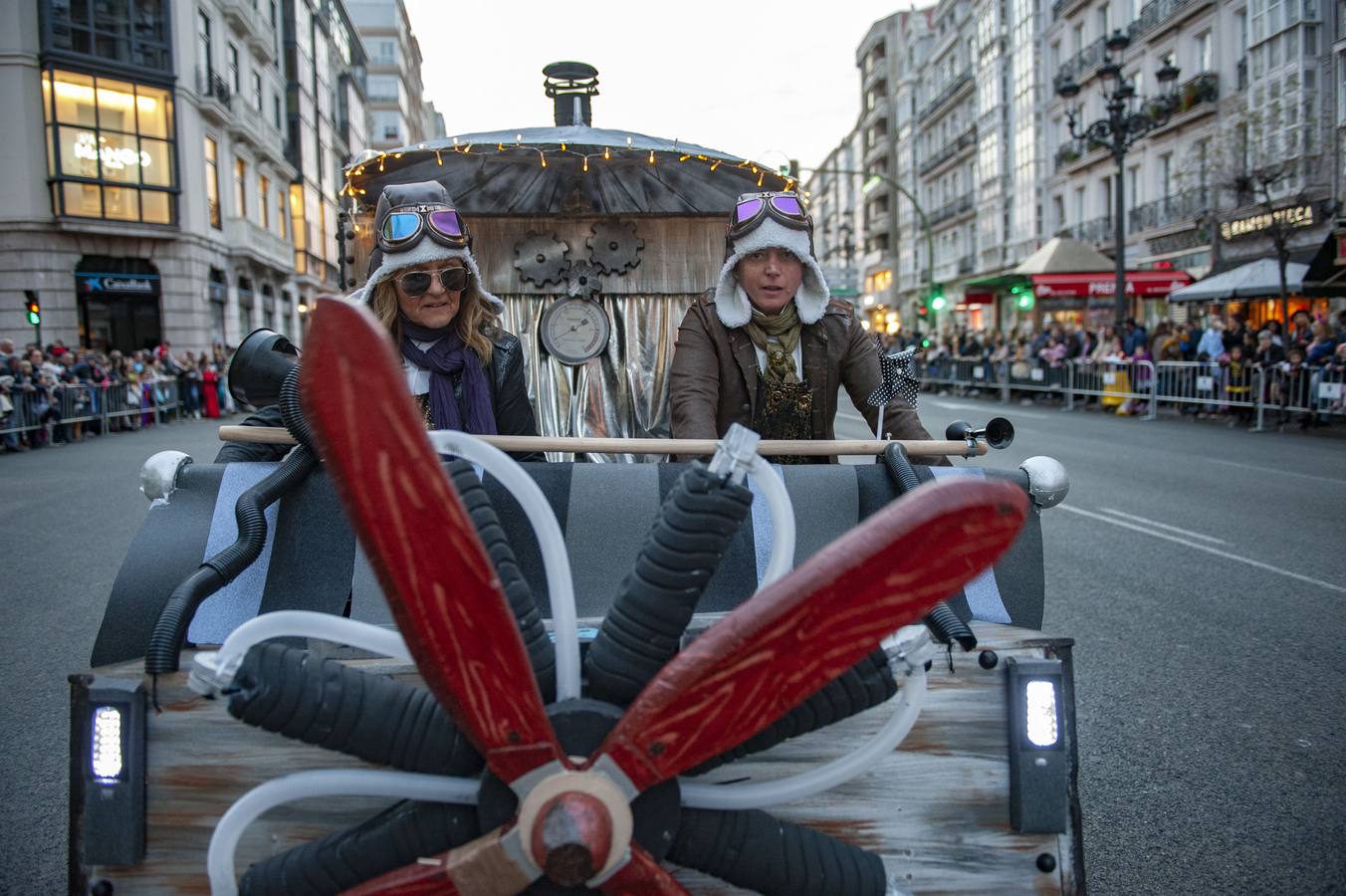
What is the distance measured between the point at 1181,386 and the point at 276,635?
1987 cm

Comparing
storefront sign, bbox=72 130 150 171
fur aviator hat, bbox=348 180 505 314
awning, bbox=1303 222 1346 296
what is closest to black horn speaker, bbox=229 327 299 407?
fur aviator hat, bbox=348 180 505 314

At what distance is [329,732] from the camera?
1.55m

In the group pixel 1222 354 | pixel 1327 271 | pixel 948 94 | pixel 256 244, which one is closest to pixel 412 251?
pixel 1222 354

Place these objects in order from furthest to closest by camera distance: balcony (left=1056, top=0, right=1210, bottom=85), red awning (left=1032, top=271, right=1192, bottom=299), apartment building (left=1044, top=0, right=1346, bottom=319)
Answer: balcony (left=1056, top=0, right=1210, bottom=85), apartment building (left=1044, top=0, right=1346, bottom=319), red awning (left=1032, top=271, right=1192, bottom=299)

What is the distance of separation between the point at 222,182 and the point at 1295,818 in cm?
3663

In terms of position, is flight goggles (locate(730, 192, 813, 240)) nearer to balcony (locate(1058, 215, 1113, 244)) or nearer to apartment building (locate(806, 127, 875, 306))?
balcony (locate(1058, 215, 1113, 244))

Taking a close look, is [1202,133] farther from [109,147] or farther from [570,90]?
[109,147]

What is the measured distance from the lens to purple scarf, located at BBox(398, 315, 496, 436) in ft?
10.9

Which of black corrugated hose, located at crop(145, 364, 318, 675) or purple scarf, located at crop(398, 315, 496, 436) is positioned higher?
purple scarf, located at crop(398, 315, 496, 436)

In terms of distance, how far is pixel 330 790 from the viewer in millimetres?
1607

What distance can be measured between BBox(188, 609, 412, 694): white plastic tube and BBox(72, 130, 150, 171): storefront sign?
3134cm

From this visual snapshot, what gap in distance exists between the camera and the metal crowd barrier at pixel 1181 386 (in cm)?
1538

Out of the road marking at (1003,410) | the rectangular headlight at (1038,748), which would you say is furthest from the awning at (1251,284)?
the rectangular headlight at (1038,748)

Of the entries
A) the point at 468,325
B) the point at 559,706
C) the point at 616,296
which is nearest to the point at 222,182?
the point at 616,296
